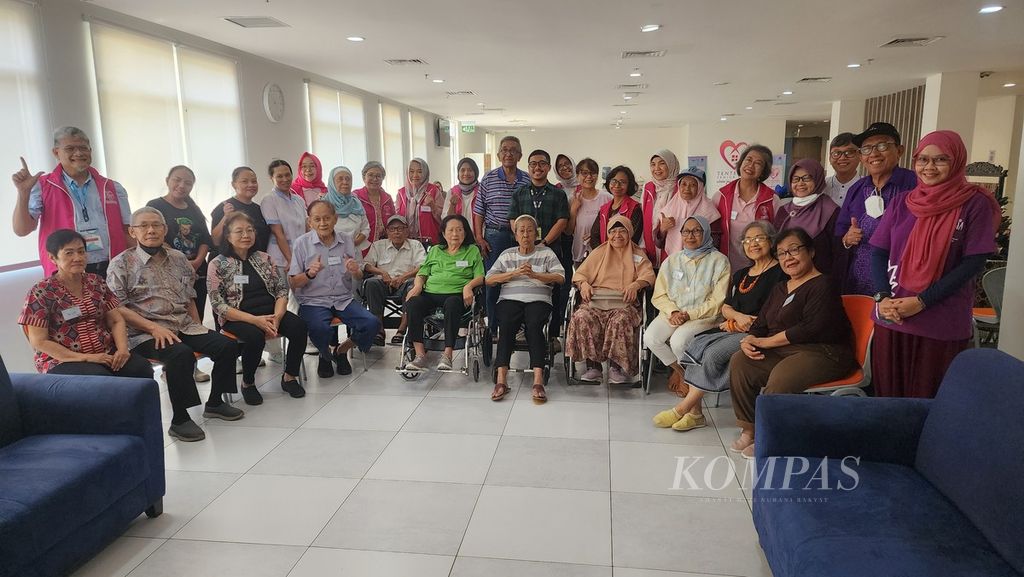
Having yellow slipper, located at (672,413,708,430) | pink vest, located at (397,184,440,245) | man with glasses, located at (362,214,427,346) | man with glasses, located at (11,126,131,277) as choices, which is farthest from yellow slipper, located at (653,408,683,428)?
man with glasses, located at (11,126,131,277)

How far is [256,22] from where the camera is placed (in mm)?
5719

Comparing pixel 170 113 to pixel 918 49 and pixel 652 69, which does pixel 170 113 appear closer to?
pixel 652 69

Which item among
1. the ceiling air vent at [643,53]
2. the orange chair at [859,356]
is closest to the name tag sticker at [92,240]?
the orange chair at [859,356]

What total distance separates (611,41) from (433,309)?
153 inches

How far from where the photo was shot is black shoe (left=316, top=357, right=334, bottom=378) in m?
4.65

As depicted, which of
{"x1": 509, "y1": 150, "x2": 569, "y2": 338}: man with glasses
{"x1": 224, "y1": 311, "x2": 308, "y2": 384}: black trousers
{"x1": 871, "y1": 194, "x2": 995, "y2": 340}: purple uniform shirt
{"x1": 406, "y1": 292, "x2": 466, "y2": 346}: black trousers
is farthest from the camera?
{"x1": 509, "y1": 150, "x2": 569, "y2": 338}: man with glasses

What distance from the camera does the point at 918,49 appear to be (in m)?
7.34

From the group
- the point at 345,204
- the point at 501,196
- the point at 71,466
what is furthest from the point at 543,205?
the point at 71,466

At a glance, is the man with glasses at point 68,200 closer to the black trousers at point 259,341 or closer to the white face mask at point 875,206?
the black trousers at point 259,341

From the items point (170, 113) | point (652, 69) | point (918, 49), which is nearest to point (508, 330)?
point (170, 113)

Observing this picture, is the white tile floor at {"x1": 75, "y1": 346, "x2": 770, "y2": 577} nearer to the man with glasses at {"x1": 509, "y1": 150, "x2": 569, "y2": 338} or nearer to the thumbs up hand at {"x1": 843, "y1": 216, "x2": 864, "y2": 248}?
the thumbs up hand at {"x1": 843, "y1": 216, "x2": 864, "y2": 248}

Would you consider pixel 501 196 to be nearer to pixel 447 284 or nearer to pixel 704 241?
pixel 447 284

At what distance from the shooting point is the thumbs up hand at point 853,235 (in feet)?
10.7

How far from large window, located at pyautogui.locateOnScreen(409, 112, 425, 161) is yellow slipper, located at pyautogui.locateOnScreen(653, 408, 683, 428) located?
1046 centimetres
